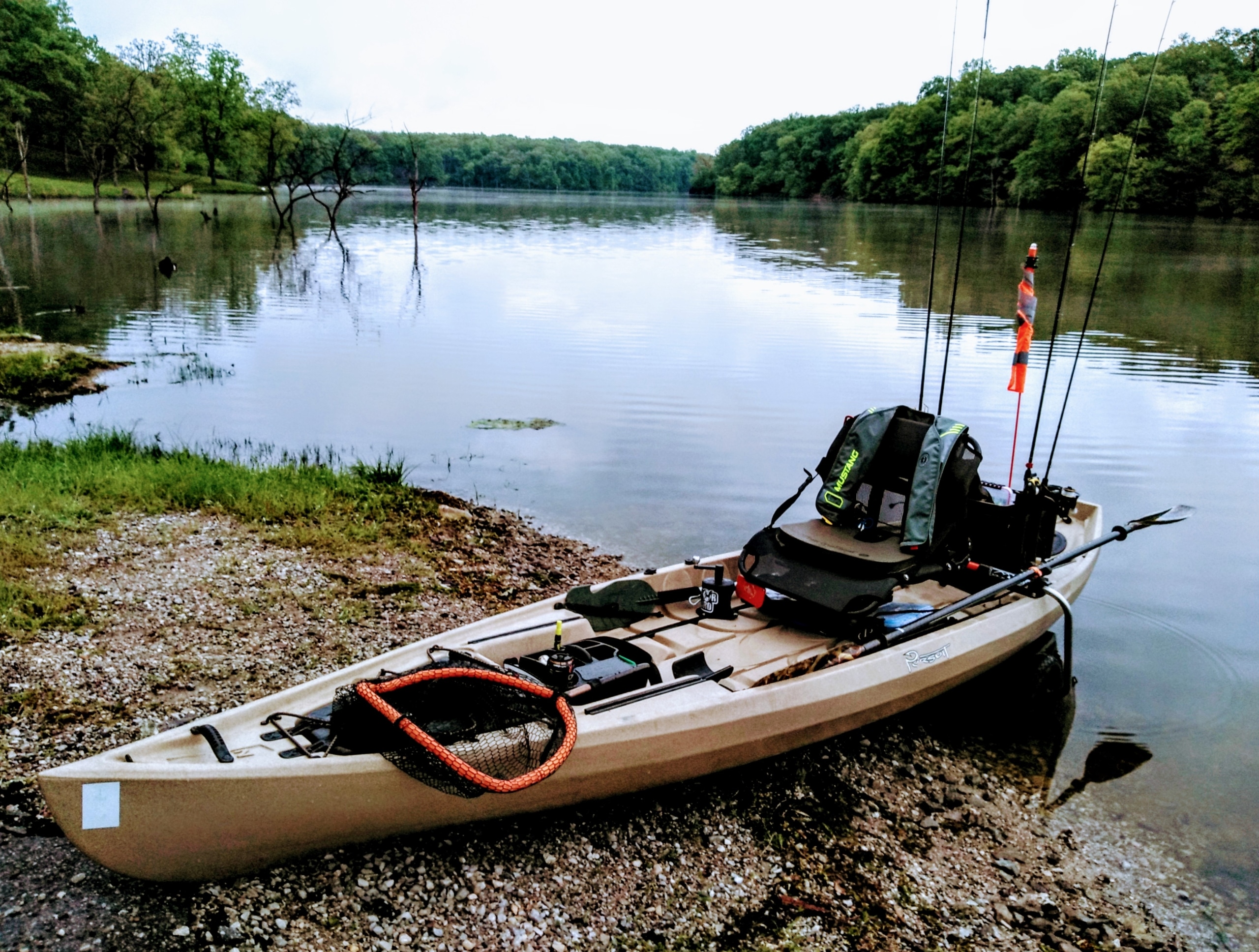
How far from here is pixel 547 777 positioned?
4117 mm

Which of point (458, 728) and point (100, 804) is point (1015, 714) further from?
point (100, 804)

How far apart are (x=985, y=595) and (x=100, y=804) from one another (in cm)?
495

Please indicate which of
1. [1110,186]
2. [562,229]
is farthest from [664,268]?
[1110,186]

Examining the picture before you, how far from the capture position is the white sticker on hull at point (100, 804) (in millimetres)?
3504

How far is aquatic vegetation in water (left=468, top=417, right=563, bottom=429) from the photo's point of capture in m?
12.9

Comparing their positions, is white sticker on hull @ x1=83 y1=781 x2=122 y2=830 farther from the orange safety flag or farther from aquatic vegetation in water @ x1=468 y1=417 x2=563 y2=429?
aquatic vegetation in water @ x1=468 y1=417 x2=563 y2=429

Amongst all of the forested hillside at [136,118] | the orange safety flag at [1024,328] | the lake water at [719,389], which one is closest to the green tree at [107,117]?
the forested hillside at [136,118]

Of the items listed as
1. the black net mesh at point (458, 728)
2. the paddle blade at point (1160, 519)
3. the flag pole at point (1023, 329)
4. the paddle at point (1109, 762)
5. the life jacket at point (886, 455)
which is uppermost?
the flag pole at point (1023, 329)

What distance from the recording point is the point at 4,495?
7.57 meters

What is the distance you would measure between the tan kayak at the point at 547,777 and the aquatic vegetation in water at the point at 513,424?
6.90 metres

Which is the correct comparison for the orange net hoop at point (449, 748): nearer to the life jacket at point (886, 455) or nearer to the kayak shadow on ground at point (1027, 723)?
the life jacket at point (886, 455)

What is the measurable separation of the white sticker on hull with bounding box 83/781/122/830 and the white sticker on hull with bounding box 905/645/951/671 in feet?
13.8

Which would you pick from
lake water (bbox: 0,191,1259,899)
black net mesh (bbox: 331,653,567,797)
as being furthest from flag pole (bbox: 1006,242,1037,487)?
black net mesh (bbox: 331,653,567,797)

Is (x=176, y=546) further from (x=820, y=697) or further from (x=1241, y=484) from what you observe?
(x=1241, y=484)
